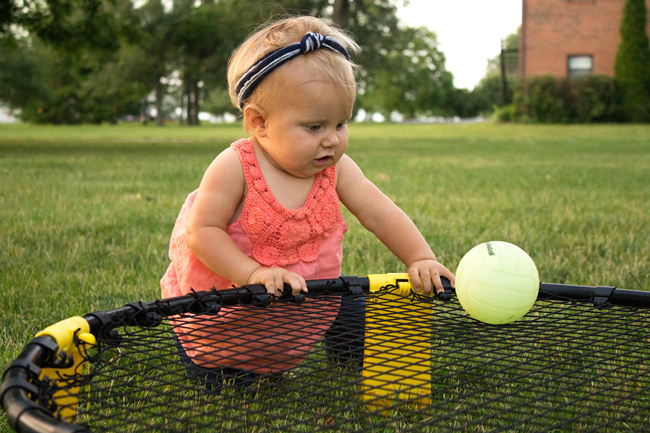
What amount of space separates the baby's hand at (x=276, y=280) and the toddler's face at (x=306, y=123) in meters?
0.31

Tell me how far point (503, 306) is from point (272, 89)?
0.85 m

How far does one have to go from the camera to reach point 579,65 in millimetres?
21406

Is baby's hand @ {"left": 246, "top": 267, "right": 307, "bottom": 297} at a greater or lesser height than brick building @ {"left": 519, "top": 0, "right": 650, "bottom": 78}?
lesser

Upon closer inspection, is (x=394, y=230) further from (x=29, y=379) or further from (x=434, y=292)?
(x=29, y=379)

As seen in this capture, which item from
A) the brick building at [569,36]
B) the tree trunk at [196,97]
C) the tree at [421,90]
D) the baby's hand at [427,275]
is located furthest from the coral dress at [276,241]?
the tree at [421,90]

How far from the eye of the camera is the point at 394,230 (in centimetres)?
182

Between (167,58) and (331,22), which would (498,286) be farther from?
(167,58)

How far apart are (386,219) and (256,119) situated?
504mm

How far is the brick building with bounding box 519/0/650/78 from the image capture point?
2048 cm

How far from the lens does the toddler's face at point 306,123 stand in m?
1.57

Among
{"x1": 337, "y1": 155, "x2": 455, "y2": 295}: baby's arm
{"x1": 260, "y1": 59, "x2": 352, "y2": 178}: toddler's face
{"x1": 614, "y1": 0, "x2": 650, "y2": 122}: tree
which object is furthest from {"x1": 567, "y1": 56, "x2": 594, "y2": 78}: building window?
{"x1": 260, "y1": 59, "x2": 352, "y2": 178}: toddler's face

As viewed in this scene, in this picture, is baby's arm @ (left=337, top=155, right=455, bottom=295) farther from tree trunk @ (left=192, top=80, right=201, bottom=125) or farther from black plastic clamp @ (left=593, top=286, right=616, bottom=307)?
tree trunk @ (left=192, top=80, right=201, bottom=125)

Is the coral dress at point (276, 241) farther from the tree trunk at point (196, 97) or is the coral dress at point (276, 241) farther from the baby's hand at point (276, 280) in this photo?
the tree trunk at point (196, 97)

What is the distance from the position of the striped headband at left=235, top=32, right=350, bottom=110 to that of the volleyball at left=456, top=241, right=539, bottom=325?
0.73 metres
